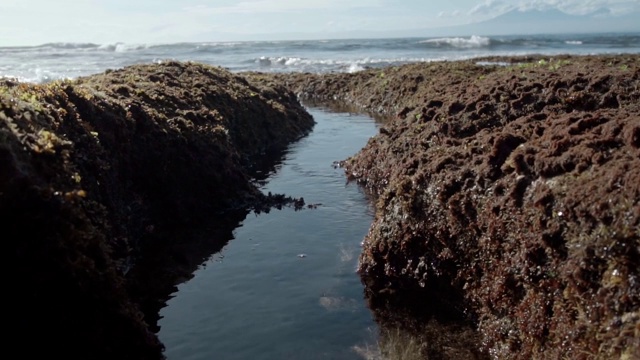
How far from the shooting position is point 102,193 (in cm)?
984

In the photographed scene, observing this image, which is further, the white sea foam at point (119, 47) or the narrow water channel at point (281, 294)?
the white sea foam at point (119, 47)

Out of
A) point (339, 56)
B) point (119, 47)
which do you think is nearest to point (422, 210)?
point (339, 56)

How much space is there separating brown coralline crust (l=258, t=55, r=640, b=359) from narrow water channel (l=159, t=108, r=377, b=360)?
2.35ft

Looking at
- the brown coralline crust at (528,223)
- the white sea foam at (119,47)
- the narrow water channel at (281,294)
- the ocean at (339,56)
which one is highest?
the white sea foam at (119,47)

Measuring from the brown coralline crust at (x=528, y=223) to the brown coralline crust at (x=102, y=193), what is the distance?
13.2 ft

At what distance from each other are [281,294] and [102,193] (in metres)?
3.55

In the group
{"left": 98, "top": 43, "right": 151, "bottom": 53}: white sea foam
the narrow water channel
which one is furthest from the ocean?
the narrow water channel

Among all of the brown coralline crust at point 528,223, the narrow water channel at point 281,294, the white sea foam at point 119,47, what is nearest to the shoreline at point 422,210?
the brown coralline crust at point 528,223

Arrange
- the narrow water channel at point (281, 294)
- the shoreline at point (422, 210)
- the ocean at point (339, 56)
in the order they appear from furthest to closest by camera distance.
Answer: the ocean at point (339, 56)
the narrow water channel at point (281, 294)
the shoreline at point (422, 210)

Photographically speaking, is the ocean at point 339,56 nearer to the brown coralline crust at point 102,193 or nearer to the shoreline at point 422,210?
the brown coralline crust at point 102,193

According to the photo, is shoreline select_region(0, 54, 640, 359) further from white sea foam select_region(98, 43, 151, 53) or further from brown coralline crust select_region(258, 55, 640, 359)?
white sea foam select_region(98, 43, 151, 53)

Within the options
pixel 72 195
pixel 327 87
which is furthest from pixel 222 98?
pixel 327 87

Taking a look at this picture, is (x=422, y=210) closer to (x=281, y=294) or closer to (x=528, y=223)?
(x=528, y=223)

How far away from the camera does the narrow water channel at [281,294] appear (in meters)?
7.74
